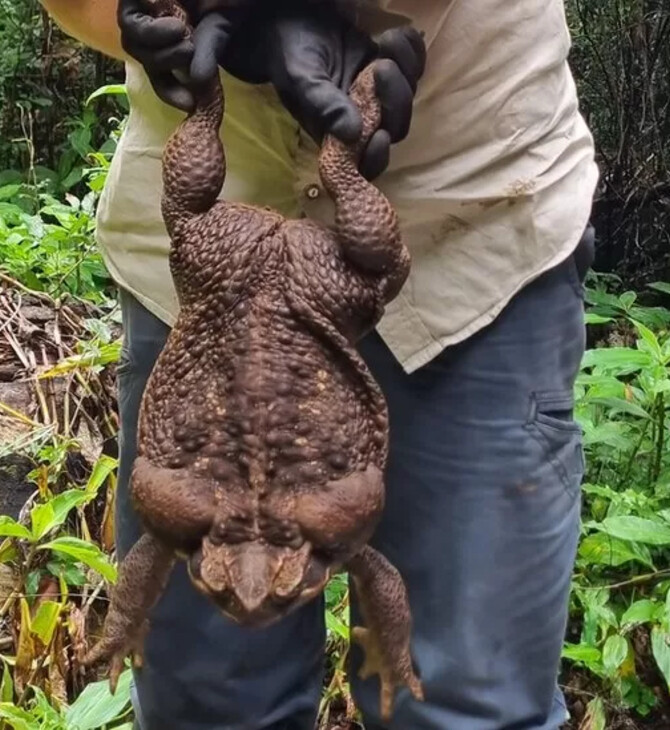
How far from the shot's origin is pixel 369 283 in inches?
36.3

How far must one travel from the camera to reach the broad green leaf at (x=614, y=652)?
6.97 feet

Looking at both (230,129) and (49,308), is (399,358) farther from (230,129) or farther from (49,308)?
(49,308)

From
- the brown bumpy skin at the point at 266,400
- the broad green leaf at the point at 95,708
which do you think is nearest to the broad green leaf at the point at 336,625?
the broad green leaf at the point at 95,708

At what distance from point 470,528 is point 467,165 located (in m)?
0.42

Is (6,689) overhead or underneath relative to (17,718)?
underneath

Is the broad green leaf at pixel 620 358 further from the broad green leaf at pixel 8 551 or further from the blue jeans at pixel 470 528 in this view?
the broad green leaf at pixel 8 551

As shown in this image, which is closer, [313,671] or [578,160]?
[578,160]

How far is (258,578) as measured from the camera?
2.68 ft

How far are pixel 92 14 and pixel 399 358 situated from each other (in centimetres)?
53

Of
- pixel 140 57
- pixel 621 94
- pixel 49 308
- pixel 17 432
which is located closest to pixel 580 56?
pixel 621 94

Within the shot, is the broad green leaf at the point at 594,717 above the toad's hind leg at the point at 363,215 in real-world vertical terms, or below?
below

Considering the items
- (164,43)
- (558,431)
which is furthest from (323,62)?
(558,431)

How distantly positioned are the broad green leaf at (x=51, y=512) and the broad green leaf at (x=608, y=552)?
1007 mm

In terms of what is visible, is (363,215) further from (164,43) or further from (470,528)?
(470,528)
